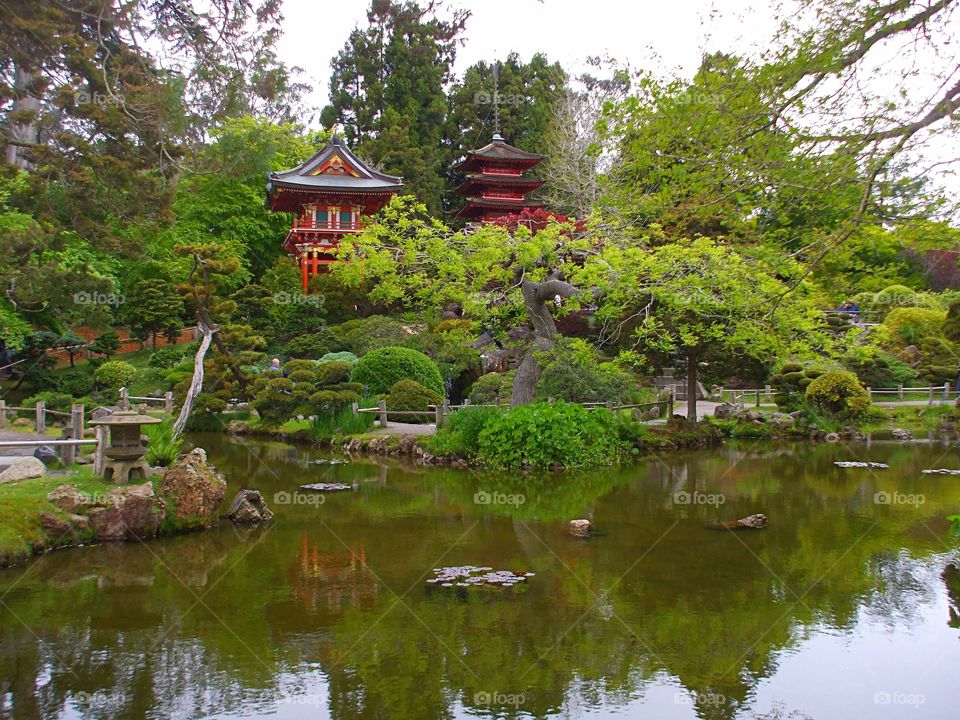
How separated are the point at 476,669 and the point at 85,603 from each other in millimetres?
3558

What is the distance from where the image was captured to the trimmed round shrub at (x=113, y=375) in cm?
2023

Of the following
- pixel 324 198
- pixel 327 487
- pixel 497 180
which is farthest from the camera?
pixel 497 180

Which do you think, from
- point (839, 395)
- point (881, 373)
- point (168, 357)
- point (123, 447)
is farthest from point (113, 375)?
point (881, 373)

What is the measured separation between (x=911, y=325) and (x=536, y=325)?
1567cm

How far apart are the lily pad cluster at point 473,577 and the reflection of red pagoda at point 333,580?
60 cm

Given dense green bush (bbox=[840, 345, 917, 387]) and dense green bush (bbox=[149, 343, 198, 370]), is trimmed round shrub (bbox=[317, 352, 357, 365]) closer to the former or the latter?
dense green bush (bbox=[149, 343, 198, 370])

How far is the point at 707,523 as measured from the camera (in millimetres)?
9320

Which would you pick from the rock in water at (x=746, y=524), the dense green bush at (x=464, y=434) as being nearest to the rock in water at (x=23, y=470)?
the dense green bush at (x=464, y=434)

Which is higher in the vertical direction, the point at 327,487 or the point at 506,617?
the point at 327,487

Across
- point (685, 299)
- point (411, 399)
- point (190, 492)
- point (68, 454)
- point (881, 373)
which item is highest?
point (685, 299)

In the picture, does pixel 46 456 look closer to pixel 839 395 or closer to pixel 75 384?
pixel 75 384

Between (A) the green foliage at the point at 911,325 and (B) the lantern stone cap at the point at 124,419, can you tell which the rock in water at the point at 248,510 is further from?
(A) the green foliage at the point at 911,325

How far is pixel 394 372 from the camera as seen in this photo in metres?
18.3

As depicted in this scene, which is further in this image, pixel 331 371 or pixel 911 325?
pixel 911 325
